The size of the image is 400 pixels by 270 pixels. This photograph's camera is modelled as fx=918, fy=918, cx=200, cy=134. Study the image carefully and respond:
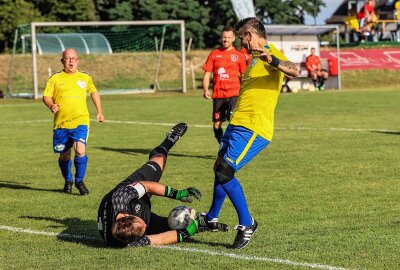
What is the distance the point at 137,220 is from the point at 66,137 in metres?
4.82

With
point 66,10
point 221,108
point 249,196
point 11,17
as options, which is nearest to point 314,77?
point 11,17

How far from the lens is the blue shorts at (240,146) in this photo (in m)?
8.91

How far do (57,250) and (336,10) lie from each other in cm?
10954

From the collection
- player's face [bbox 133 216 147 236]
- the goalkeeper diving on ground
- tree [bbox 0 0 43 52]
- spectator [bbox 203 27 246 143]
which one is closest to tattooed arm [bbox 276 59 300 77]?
the goalkeeper diving on ground

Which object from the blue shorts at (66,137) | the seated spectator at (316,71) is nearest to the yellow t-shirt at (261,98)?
the blue shorts at (66,137)

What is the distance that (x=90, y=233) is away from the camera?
9766 millimetres

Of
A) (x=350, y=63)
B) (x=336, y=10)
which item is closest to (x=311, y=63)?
(x=350, y=63)

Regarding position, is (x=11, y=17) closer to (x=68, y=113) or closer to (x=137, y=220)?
(x=68, y=113)

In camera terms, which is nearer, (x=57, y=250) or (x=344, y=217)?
(x=57, y=250)

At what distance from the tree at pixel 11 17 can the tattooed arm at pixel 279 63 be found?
5062 cm

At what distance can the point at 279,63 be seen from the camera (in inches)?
340

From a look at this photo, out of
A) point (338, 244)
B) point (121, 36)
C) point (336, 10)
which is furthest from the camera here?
point (336, 10)

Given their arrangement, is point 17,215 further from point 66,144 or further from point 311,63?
point 311,63

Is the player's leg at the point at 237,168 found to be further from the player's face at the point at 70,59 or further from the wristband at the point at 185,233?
the player's face at the point at 70,59
